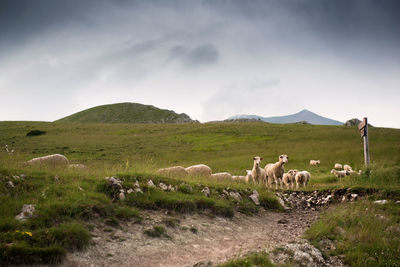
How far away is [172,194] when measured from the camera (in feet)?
35.4

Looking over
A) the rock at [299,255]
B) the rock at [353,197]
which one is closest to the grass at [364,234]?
the rock at [299,255]

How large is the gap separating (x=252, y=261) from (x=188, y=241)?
2.31 m

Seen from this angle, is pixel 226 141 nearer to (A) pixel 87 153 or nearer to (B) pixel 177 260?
(A) pixel 87 153

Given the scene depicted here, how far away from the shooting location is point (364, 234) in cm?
838

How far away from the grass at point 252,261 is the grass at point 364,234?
2194 millimetres

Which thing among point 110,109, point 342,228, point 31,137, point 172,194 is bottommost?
point 342,228

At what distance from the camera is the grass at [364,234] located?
7.37 meters

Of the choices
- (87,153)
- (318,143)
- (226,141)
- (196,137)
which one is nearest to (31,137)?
(87,153)

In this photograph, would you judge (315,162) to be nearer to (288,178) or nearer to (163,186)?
(288,178)

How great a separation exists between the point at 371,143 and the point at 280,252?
1617 inches

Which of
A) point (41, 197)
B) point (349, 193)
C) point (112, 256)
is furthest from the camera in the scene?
point (349, 193)

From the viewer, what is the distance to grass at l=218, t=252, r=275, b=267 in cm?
645

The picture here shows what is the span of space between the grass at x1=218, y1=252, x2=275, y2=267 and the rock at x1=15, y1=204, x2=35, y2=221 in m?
4.95

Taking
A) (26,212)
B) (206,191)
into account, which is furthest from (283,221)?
(26,212)
